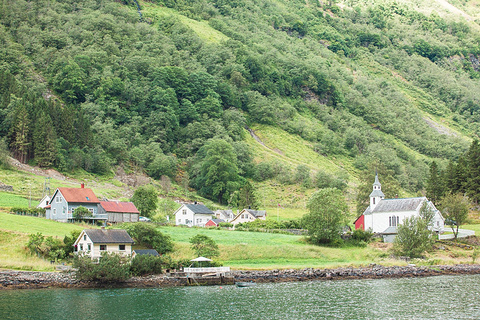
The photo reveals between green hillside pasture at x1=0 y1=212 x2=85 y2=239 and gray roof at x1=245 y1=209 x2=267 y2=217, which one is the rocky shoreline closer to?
green hillside pasture at x1=0 y1=212 x2=85 y2=239

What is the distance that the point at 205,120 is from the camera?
15050 cm

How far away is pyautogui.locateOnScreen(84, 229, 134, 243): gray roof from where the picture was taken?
58.5 m

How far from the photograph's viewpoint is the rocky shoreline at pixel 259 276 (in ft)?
174

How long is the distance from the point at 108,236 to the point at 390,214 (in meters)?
46.4

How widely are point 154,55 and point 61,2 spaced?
142 feet

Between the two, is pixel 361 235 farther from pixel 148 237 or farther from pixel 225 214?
pixel 225 214

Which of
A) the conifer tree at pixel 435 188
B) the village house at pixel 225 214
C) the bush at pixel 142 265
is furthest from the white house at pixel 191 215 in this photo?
the conifer tree at pixel 435 188

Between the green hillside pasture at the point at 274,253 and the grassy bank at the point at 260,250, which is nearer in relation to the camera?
the grassy bank at the point at 260,250

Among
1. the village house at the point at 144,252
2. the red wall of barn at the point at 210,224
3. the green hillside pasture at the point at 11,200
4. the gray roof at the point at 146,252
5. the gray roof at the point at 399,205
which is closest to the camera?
the village house at the point at 144,252

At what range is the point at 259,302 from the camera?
155 ft

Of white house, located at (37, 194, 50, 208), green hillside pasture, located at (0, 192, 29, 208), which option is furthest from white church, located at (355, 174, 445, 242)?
green hillside pasture, located at (0, 192, 29, 208)

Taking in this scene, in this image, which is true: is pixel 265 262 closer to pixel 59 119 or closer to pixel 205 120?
pixel 59 119

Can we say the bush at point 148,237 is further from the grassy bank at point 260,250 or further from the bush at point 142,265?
the bush at point 142,265

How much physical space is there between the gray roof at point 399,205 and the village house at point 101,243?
44073 millimetres
